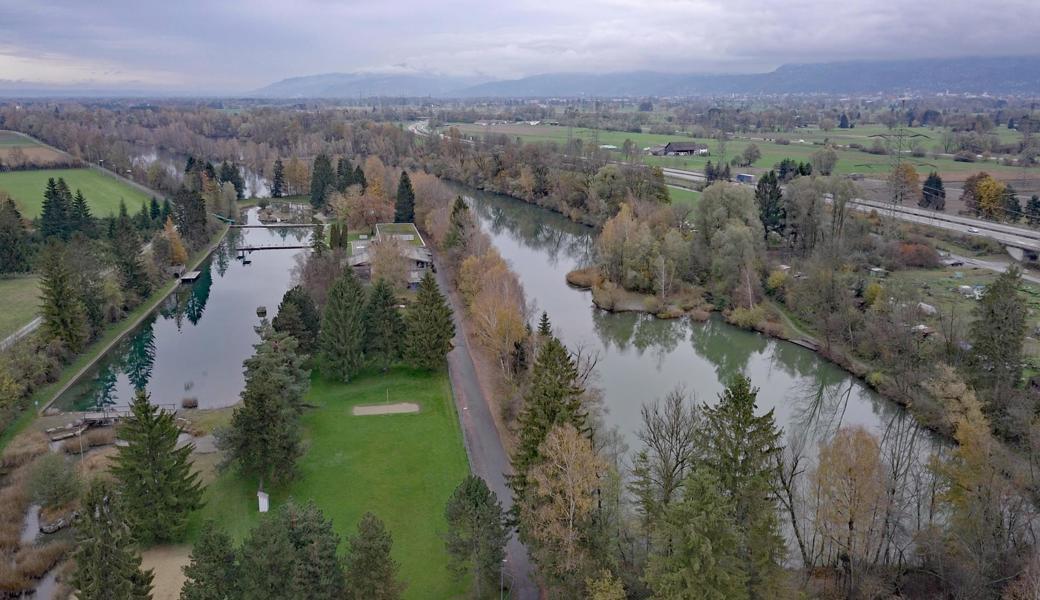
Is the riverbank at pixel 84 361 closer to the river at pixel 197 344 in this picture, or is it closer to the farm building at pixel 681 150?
the river at pixel 197 344

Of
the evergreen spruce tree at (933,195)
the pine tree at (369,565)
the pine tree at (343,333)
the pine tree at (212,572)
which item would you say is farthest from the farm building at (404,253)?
the evergreen spruce tree at (933,195)

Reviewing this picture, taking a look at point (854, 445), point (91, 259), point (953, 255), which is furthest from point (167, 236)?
point (953, 255)

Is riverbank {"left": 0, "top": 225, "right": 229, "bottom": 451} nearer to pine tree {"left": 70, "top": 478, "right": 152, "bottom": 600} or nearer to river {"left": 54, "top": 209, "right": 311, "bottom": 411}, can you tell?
river {"left": 54, "top": 209, "right": 311, "bottom": 411}

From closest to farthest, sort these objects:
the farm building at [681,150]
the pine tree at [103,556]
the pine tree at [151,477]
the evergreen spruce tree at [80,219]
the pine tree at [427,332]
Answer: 1. the pine tree at [103,556]
2. the pine tree at [151,477]
3. the pine tree at [427,332]
4. the evergreen spruce tree at [80,219]
5. the farm building at [681,150]

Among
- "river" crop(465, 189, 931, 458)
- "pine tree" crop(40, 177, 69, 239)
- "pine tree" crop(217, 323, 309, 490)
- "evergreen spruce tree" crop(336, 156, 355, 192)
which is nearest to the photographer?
"pine tree" crop(217, 323, 309, 490)

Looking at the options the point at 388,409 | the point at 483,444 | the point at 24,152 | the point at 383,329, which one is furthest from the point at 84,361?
the point at 24,152

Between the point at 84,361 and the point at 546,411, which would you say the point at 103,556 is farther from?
the point at 84,361

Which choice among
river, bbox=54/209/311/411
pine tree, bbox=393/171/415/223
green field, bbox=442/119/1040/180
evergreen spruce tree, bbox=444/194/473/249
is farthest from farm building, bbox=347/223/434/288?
green field, bbox=442/119/1040/180

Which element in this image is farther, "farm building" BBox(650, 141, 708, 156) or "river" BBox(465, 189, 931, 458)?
"farm building" BBox(650, 141, 708, 156)
